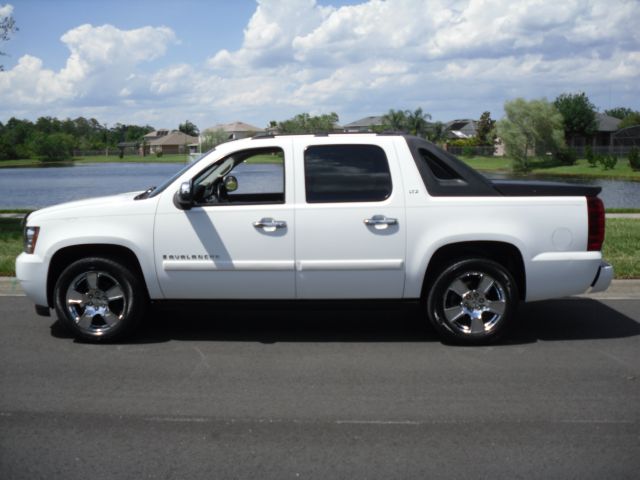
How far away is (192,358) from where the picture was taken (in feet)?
20.4

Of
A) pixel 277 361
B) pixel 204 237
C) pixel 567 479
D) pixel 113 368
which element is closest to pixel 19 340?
pixel 113 368

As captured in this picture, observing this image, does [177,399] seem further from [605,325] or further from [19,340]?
[605,325]

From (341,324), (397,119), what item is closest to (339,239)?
(341,324)

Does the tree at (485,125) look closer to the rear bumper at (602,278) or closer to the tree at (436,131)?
the tree at (436,131)

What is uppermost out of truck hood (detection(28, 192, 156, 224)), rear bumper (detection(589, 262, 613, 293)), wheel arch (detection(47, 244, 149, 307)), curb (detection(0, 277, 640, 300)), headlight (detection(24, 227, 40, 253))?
truck hood (detection(28, 192, 156, 224))

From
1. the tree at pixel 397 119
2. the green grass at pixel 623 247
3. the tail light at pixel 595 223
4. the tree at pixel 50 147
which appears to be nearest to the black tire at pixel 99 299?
the tail light at pixel 595 223

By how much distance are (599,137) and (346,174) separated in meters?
94.0

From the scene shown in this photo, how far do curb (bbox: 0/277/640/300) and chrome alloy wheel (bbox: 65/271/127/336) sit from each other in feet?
8.90

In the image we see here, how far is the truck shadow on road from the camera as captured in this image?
22.2ft

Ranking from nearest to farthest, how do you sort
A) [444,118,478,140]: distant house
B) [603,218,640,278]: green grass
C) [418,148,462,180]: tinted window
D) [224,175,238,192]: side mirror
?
[418,148,462,180]: tinted window → [224,175,238,192]: side mirror → [603,218,640,278]: green grass → [444,118,478,140]: distant house

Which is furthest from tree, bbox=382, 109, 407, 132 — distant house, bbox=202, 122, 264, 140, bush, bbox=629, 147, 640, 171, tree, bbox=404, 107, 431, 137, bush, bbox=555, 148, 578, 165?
distant house, bbox=202, 122, 264, 140

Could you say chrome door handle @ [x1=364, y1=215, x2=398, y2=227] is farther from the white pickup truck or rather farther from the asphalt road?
the asphalt road

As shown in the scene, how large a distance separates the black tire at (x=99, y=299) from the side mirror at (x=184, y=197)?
80 centimetres

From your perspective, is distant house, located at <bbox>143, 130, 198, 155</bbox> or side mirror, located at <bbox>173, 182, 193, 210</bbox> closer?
side mirror, located at <bbox>173, 182, 193, 210</bbox>
